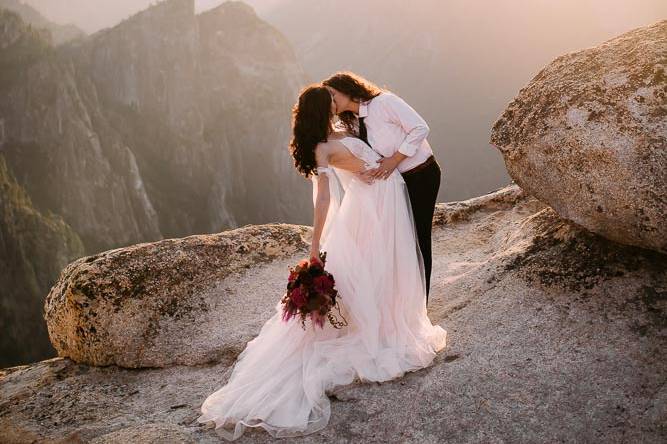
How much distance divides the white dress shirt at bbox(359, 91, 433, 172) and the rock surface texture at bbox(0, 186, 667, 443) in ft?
6.08

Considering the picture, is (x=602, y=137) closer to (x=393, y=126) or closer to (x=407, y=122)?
(x=407, y=122)

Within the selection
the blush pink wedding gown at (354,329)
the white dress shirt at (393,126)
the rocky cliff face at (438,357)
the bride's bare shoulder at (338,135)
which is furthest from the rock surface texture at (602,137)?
the bride's bare shoulder at (338,135)

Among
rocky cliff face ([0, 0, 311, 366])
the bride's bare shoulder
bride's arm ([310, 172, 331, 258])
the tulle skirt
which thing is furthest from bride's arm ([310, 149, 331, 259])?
rocky cliff face ([0, 0, 311, 366])

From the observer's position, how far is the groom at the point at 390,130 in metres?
4.54

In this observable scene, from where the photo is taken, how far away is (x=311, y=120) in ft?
14.1

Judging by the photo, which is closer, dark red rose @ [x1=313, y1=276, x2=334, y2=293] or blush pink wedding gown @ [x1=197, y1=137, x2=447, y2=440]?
blush pink wedding gown @ [x1=197, y1=137, x2=447, y2=440]

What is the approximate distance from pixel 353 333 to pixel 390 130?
1800 millimetres

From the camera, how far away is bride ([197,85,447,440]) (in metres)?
4.07

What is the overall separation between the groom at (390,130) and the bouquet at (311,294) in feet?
3.15

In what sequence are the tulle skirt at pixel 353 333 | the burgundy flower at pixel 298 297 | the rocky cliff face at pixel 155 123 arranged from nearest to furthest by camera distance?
the tulle skirt at pixel 353 333, the burgundy flower at pixel 298 297, the rocky cliff face at pixel 155 123

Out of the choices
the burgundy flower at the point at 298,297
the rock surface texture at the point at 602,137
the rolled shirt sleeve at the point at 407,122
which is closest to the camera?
the burgundy flower at the point at 298,297

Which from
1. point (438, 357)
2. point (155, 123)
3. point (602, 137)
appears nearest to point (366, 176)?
point (438, 357)

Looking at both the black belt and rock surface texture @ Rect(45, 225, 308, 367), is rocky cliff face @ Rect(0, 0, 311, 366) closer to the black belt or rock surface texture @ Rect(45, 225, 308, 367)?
rock surface texture @ Rect(45, 225, 308, 367)

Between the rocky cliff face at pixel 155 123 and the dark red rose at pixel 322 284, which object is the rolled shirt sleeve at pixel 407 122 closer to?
the dark red rose at pixel 322 284
